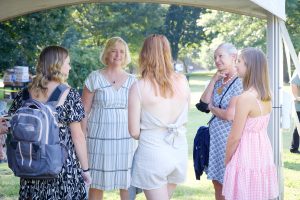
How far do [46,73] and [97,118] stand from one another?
154cm

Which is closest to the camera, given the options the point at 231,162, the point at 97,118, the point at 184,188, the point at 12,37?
the point at 231,162

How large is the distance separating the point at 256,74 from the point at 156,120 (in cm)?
84

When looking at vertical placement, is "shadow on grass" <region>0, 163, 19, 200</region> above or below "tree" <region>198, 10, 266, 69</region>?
below

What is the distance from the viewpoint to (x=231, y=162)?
402 centimetres

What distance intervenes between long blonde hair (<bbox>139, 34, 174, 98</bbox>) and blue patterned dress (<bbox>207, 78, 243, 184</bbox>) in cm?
96

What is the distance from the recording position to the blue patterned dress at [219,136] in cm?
453

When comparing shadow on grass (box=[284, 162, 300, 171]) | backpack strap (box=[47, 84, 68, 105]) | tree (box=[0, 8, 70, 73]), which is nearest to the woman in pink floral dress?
backpack strap (box=[47, 84, 68, 105])

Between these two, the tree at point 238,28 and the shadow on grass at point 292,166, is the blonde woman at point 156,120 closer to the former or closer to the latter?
the shadow on grass at point 292,166

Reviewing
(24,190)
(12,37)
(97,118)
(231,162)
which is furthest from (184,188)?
(12,37)

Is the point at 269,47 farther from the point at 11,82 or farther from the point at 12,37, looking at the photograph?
the point at 11,82

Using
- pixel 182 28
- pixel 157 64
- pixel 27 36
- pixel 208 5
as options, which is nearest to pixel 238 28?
pixel 182 28

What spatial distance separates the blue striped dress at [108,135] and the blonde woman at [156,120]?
4.18ft

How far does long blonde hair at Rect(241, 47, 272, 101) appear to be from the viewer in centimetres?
386

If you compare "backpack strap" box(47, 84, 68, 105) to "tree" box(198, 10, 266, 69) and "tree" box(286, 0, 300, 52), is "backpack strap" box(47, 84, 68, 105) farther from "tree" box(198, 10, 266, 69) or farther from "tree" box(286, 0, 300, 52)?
"tree" box(198, 10, 266, 69)
